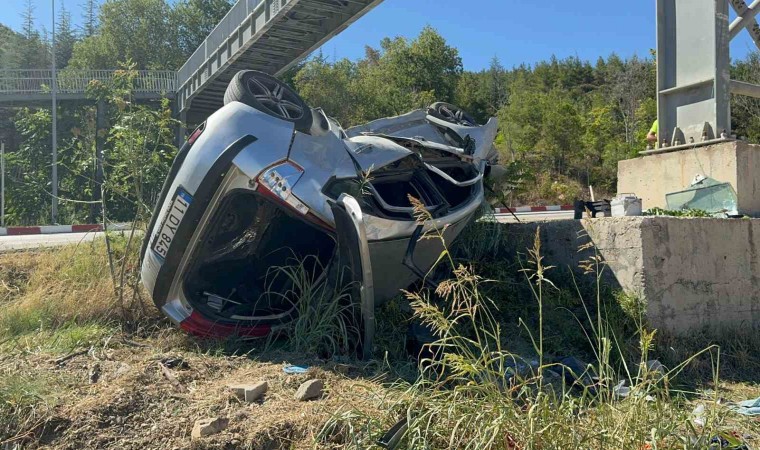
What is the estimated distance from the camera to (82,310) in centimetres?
478

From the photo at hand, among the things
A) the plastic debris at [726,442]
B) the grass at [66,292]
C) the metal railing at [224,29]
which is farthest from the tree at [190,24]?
the plastic debris at [726,442]

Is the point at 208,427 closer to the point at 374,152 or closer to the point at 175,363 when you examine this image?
the point at 175,363

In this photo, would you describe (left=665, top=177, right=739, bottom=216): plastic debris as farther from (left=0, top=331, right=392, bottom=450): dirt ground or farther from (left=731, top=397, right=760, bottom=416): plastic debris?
(left=0, top=331, right=392, bottom=450): dirt ground

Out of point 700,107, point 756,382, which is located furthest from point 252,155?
point 700,107

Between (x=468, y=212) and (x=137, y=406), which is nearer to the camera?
(x=137, y=406)

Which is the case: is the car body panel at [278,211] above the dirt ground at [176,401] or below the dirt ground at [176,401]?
above

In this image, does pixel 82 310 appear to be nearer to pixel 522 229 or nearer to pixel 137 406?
pixel 137 406

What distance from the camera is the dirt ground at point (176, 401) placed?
8.93 ft

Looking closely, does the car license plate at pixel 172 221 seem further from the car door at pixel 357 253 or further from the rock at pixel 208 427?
the rock at pixel 208 427

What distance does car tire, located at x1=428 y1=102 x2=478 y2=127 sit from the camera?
6.07m

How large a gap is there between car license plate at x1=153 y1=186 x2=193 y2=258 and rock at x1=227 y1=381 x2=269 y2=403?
4.28ft

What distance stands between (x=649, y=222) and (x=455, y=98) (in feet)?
87.5

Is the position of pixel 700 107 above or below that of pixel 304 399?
above

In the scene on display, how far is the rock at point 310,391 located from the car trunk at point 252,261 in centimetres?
118
